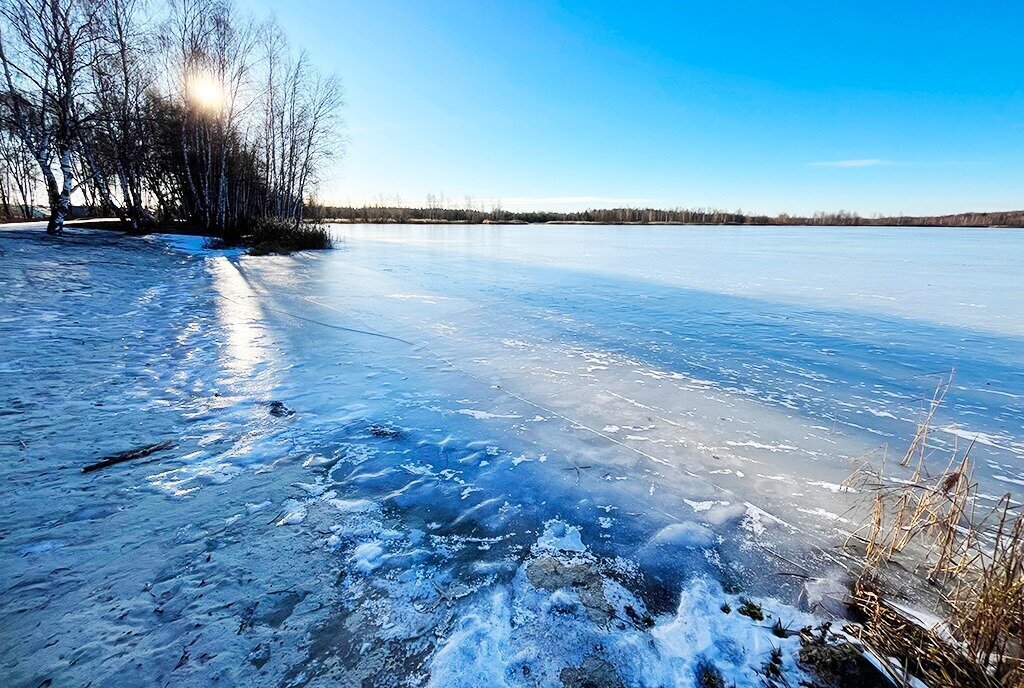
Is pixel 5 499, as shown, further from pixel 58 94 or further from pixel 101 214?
pixel 101 214

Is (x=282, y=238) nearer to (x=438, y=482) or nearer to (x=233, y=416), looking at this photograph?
(x=233, y=416)

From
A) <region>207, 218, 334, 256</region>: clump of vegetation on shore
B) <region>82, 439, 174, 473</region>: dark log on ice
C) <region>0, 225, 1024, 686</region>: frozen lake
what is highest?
<region>207, 218, 334, 256</region>: clump of vegetation on shore

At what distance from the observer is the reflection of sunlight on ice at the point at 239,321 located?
4.45 m

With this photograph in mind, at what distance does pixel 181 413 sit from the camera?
10.5ft

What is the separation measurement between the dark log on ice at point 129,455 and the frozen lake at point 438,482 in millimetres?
69

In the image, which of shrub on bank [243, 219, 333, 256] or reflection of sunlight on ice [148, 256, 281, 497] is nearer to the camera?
reflection of sunlight on ice [148, 256, 281, 497]

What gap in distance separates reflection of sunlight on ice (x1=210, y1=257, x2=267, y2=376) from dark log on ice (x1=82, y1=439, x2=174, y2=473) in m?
1.44

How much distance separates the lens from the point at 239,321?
600 centimetres

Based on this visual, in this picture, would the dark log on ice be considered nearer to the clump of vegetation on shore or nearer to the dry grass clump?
the dry grass clump

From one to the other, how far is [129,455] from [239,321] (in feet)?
12.8

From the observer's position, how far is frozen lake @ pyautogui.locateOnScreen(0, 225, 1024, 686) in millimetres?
1541

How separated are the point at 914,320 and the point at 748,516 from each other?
7.00 metres

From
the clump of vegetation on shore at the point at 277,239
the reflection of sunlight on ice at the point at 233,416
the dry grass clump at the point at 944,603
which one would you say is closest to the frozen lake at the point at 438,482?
the reflection of sunlight on ice at the point at 233,416

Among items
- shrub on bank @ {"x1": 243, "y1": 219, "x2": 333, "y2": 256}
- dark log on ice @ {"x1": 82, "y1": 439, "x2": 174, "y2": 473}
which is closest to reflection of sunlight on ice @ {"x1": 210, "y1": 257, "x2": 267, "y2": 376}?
dark log on ice @ {"x1": 82, "y1": 439, "x2": 174, "y2": 473}
